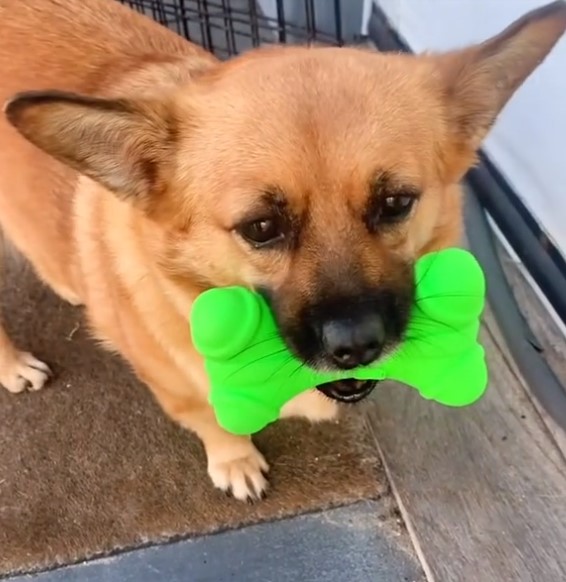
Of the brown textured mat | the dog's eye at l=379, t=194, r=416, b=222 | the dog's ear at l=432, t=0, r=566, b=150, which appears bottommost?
the brown textured mat

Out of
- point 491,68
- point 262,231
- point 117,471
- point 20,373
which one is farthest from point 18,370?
point 491,68

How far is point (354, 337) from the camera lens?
1.23 metres

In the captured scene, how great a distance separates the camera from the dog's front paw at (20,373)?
1.96 metres

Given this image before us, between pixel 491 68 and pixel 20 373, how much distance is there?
118 centimetres

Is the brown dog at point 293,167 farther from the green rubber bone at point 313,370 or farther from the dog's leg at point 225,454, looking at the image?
the dog's leg at point 225,454

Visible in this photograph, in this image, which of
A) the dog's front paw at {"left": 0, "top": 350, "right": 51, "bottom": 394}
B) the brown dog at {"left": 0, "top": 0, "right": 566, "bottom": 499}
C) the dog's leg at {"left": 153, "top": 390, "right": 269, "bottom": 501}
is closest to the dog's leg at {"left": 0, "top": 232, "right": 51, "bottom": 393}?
the dog's front paw at {"left": 0, "top": 350, "right": 51, "bottom": 394}

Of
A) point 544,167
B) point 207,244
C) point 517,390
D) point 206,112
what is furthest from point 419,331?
point 544,167

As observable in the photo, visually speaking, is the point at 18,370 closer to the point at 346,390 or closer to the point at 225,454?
the point at 225,454

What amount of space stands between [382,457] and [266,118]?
32.5 inches

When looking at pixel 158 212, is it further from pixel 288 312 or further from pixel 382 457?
pixel 382 457

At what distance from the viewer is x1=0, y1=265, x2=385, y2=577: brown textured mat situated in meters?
1.73

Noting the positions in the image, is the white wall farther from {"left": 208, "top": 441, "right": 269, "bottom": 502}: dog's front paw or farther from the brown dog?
{"left": 208, "top": 441, "right": 269, "bottom": 502}: dog's front paw

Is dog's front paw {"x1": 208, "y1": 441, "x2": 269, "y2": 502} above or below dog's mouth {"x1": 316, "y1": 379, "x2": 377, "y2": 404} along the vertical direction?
below

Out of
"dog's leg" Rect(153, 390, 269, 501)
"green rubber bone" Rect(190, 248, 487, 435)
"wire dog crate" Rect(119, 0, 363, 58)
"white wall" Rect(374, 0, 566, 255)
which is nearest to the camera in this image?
"green rubber bone" Rect(190, 248, 487, 435)
